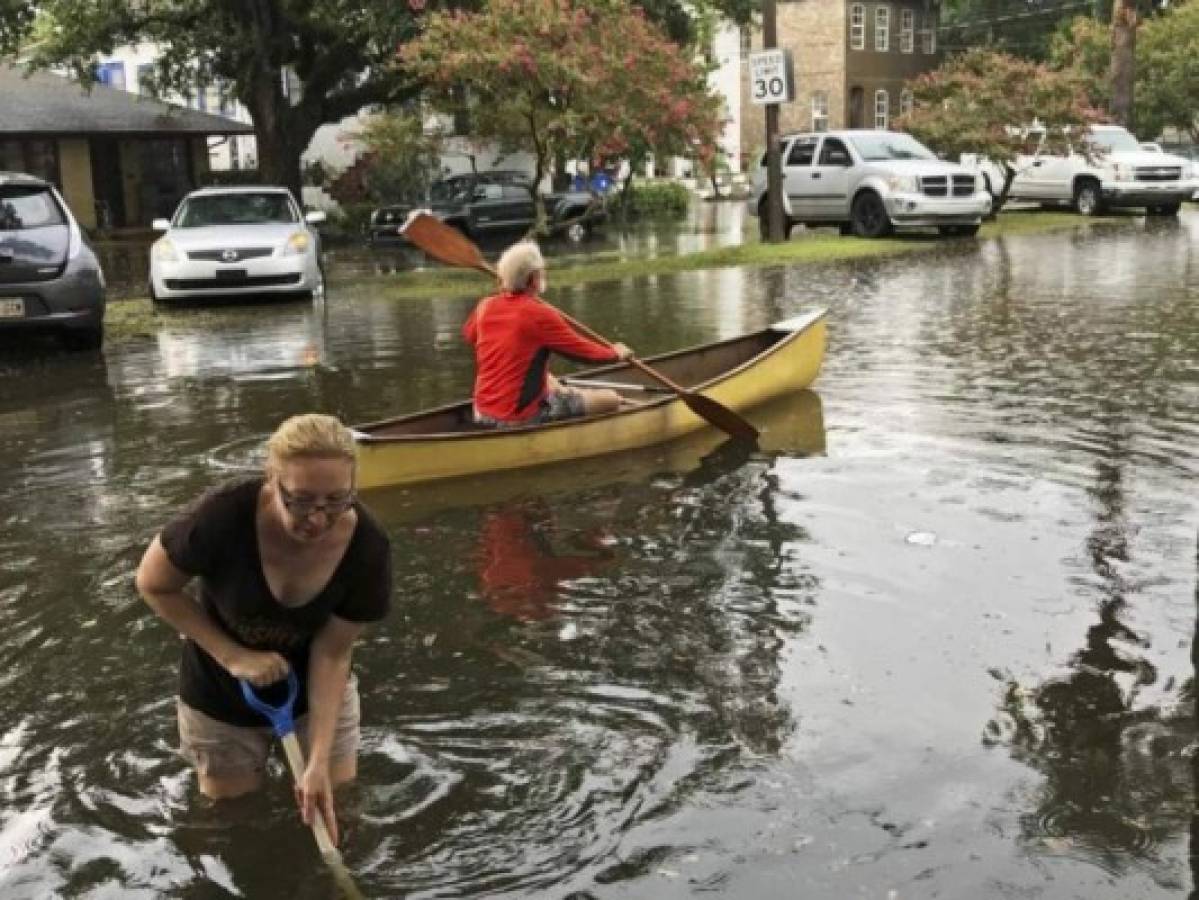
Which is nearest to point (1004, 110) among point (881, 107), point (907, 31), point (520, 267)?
point (520, 267)

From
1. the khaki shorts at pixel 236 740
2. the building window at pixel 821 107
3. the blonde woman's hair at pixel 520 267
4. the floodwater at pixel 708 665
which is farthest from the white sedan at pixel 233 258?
the building window at pixel 821 107

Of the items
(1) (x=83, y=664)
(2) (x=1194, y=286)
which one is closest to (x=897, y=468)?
(1) (x=83, y=664)

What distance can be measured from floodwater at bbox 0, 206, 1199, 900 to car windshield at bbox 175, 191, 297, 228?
7866 mm

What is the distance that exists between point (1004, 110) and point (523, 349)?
22.4 meters

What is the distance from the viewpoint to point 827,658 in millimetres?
5176

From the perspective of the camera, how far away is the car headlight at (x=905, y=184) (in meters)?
23.9

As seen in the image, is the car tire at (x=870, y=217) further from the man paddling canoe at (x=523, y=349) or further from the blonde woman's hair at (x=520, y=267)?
the blonde woman's hair at (x=520, y=267)

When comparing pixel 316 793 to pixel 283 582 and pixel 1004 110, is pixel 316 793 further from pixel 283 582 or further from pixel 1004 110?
pixel 1004 110

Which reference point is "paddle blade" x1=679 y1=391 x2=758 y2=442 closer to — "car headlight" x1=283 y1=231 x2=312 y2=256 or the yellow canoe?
the yellow canoe

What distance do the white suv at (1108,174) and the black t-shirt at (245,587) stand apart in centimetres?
2719

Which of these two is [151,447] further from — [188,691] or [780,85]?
[780,85]

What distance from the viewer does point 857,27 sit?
5431 cm

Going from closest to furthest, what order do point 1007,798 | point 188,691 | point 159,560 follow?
1. point 159,560
2. point 188,691
3. point 1007,798

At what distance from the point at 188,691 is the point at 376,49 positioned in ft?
87.5
